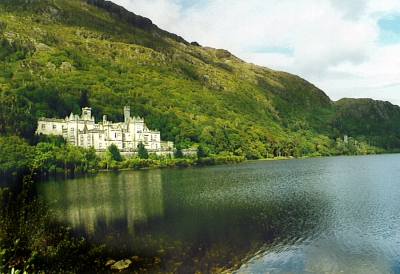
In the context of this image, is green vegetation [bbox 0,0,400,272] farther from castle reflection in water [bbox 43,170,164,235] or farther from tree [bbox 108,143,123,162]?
castle reflection in water [bbox 43,170,164,235]

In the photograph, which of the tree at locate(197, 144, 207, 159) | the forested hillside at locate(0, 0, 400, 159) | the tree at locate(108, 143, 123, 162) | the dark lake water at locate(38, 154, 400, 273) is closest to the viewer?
the dark lake water at locate(38, 154, 400, 273)

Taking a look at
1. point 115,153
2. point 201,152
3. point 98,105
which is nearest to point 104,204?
point 115,153

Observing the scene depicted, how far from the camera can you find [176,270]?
16.6 metres

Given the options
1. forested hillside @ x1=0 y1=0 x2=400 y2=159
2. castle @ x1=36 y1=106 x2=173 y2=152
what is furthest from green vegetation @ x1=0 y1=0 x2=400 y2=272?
castle @ x1=36 y1=106 x2=173 y2=152

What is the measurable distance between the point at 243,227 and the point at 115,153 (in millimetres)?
65840

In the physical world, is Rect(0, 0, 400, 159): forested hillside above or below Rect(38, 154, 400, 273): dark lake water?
above

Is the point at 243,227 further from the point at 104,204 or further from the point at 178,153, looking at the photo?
the point at 178,153

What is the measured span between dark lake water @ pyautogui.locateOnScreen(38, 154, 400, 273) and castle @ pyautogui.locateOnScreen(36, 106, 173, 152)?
48304 mm

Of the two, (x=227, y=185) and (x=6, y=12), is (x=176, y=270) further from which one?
(x=6, y=12)

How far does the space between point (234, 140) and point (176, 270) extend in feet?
356

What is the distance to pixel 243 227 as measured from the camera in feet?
80.1

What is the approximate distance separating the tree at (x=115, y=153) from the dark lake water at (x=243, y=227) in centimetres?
4153

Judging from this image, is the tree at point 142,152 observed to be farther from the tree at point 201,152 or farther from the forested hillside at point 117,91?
the forested hillside at point 117,91

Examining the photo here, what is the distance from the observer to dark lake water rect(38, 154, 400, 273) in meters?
17.8
